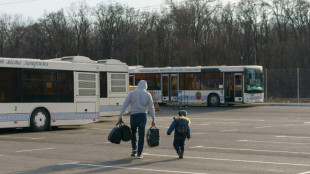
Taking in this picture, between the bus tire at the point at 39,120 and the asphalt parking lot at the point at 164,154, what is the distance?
556mm

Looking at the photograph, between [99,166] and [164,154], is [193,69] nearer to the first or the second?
[164,154]


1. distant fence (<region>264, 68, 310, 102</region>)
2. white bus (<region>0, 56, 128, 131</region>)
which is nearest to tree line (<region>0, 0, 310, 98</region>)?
distant fence (<region>264, 68, 310, 102</region>)

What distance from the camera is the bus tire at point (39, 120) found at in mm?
21703

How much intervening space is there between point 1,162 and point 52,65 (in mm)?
10493

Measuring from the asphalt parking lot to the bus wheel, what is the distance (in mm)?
19632

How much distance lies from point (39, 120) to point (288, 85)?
3075 cm

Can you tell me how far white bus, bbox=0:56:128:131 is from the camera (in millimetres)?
20984

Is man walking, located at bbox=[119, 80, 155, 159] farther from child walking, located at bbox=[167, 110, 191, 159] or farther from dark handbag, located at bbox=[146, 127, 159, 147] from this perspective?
child walking, located at bbox=[167, 110, 191, 159]

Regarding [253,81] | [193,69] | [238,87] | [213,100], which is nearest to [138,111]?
[238,87]

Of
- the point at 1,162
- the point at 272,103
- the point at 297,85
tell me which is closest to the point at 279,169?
the point at 1,162

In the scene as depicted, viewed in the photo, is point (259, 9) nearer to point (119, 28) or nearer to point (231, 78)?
point (119, 28)

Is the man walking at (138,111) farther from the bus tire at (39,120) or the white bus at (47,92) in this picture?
the bus tire at (39,120)

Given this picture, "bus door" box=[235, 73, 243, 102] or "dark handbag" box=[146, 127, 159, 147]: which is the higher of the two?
"bus door" box=[235, 73, 243, 102]

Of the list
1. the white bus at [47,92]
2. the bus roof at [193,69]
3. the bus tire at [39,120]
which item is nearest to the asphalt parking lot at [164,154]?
the bus tire at [39,120]
